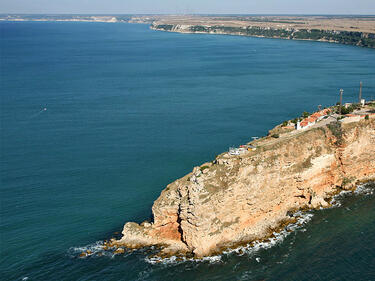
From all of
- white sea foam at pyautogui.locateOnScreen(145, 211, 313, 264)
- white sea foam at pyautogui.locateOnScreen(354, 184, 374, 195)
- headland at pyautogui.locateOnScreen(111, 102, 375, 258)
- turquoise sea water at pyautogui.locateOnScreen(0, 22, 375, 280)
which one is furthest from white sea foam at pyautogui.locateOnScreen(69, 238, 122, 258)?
white sea foam at pyautogui.locateOnScreen(354, 184, 374, 195)

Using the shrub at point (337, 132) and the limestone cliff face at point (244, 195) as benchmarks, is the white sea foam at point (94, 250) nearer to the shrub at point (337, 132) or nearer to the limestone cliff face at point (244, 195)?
the limestone cliff face at point (244, 195)

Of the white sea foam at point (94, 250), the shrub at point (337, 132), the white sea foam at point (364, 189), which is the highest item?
the shrub at point (337, 132)

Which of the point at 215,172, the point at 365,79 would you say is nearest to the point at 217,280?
the point at 215,172

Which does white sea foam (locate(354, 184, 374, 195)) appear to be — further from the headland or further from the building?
the building

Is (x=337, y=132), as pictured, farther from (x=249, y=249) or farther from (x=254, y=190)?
(x=249, y=249)

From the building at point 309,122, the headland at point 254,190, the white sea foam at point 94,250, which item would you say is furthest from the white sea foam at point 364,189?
the white sea foam at point 94,250

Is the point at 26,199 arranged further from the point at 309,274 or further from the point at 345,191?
the point at 345,191
